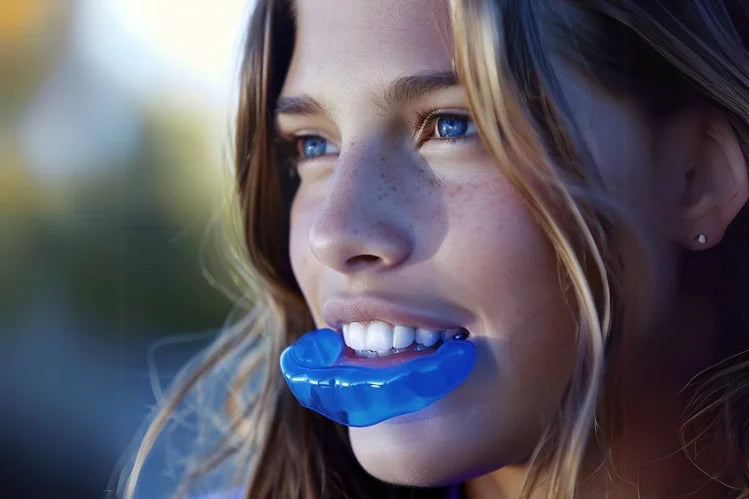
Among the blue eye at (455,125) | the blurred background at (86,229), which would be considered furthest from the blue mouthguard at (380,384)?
the blurred background at (86,229)

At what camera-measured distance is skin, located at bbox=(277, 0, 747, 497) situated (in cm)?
124

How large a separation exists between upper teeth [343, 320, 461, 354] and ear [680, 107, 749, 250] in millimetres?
347

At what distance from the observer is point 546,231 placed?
4.03 feet

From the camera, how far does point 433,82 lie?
126 cm

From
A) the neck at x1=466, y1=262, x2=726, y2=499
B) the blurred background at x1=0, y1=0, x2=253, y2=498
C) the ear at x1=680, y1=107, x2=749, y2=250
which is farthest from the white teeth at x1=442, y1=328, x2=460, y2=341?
the blurred background at x1=0, y1=0, x2=253, y2=498

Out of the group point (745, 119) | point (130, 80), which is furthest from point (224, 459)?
point (130, 80)

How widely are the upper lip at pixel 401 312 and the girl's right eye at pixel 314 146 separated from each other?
0.94 feet

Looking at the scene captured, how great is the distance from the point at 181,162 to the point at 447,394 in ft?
9.91

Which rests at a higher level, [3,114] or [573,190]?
[573,190]

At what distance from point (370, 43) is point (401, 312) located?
0.35 metres

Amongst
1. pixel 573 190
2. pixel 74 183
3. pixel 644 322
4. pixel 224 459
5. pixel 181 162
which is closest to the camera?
pixel 573 190

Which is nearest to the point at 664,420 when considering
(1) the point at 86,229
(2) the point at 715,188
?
(2) the point at 715,188

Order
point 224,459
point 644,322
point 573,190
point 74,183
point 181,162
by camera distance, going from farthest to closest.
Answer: point 74,183
point 181,162
point 224,459
point 644,322
point 573,190

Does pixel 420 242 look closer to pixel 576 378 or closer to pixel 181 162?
pixel 576 378
